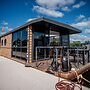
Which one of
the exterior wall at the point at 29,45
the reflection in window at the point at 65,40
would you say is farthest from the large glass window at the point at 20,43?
the reflection in window at the point at 65,40

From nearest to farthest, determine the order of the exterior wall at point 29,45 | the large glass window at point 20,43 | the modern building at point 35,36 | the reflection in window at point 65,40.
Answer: the exterior wall at point 29,45 → the modern building at point 35,36 → the large glass window at point 20,43 → the reflection in window at point 65,40

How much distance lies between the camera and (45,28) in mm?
11258

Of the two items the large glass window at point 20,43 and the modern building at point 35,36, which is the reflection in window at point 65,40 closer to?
the modern building at point 35,36

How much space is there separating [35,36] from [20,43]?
234 centimetres

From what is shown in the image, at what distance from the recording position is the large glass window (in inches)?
429

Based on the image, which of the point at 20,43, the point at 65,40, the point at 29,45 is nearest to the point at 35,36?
the point at 29,45

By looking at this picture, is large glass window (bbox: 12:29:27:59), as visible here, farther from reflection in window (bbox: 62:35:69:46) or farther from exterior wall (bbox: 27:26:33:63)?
reflection in window (bbox: 62:35:69:46)

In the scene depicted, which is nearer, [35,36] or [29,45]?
[29,45]

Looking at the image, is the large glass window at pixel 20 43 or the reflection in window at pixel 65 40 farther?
the reflection in window at pixel 65 40

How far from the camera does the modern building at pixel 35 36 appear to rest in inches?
379

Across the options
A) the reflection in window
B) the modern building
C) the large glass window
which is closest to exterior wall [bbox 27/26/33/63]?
the modern building

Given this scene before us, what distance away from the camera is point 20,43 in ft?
39.0

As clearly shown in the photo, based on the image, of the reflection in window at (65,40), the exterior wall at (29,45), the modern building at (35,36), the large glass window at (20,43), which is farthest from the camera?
the reflection in window at (65,40)

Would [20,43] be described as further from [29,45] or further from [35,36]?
[29,45]
